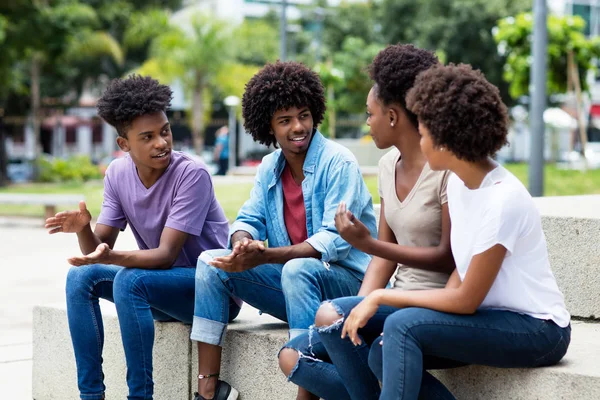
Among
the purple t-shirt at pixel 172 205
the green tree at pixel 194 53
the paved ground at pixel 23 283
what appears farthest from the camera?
the green tree at pixel 194 53

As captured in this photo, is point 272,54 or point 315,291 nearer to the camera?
point 315,291

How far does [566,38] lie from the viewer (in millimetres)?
19344

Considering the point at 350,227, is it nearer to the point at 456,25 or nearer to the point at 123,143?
the point at 123,143

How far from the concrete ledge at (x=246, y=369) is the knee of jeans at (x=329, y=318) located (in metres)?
0.49

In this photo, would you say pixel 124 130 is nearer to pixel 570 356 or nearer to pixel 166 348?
pixel 166 348

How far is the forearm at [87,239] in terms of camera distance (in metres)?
4.05

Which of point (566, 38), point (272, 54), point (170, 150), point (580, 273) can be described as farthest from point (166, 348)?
point (272, 54)

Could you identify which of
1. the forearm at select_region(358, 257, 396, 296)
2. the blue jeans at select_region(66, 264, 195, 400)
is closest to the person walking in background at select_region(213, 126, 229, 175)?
the blue jeans at select_region(66, 264, 195, 400)

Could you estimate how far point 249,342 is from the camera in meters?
3.96

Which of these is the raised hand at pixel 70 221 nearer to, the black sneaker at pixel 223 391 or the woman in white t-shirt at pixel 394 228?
the black sneaker at pixel 223 391

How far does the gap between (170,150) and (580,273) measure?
6.54ft

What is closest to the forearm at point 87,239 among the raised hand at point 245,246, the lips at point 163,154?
the lips at point 163,154

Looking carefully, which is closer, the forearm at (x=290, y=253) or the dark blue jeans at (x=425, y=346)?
the dark blue jeans at (x=425, y=346)

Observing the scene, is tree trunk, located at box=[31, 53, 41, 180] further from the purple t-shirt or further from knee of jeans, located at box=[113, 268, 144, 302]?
knee of jeans, located at box=[113, 268, 144, 302]
